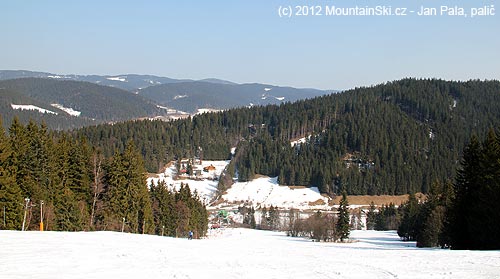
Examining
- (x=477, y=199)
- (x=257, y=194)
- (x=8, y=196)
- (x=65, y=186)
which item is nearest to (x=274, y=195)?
(x=257, y=194)

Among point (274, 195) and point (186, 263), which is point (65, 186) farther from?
point (274, 195)

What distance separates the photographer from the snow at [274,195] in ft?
573

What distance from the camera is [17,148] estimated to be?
50.8 m

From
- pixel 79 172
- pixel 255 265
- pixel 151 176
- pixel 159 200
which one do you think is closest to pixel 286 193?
pixel 151 176

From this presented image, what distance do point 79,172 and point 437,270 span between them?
43.1m

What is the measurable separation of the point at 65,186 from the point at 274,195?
133 meters

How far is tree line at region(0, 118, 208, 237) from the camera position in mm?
47562

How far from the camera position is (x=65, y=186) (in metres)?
56.1

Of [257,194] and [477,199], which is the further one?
[257,194]

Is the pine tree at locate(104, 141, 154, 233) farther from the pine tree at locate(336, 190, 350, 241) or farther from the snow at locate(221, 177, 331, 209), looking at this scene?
the snow at locate(221, 177, 331, 209)

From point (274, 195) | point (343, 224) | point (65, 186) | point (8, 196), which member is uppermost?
point (65, 186)

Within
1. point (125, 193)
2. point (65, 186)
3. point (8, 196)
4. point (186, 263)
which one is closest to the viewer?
point (186, 263)

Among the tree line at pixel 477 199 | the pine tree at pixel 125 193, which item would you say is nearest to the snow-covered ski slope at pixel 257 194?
the pine tree at pixel 125 193

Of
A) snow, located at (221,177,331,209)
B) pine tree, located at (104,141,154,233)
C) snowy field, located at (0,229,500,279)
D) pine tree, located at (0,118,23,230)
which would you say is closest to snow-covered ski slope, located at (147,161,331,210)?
snow, located at (221,177,331,209)
